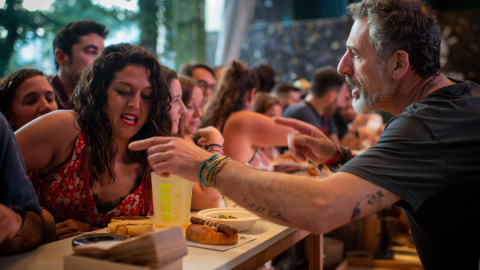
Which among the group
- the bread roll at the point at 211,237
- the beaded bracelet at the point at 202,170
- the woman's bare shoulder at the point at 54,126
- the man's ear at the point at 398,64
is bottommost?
the bread roll at the point at 211,237

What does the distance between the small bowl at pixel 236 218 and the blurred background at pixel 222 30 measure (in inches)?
90.5

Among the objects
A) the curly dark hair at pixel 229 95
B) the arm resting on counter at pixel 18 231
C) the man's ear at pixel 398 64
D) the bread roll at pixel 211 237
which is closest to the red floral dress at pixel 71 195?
the arm resting on counter at pixel 18 231

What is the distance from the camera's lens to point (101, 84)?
184 cm

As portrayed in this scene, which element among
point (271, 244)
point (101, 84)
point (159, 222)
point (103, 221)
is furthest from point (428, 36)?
point (103, 221)

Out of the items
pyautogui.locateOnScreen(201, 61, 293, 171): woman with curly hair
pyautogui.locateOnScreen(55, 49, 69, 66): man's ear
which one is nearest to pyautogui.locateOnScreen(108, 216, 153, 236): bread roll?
pyautogui.locateOnScreen(201, 61, 293, 171): woman with curly hair

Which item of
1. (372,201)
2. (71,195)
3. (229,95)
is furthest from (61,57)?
(372,201)

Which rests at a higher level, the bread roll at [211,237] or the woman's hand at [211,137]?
the woman's hand at [211,137]

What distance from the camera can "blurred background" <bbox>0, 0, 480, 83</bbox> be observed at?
344 centimetres

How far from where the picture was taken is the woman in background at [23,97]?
6.89 feet

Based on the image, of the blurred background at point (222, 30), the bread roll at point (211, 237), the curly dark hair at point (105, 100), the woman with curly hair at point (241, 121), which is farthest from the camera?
the blurred background at point (222, 30)

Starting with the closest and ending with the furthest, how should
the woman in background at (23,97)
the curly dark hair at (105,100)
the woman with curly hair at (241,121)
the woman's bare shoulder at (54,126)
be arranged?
the woman's bare shoulder at (54,126) < the curly dark hair at (105,100) < the woman in background at (23,97) < the woman with curly hair at (241,121)

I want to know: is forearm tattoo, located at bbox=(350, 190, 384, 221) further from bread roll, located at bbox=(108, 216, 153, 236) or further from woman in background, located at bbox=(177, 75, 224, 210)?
woman in background, located at bbox=(177, 75, 224, 210)

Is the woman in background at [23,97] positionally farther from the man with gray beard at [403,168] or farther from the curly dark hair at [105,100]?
the man with gray beard at [403,168]

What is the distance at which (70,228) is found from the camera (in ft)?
5.23
